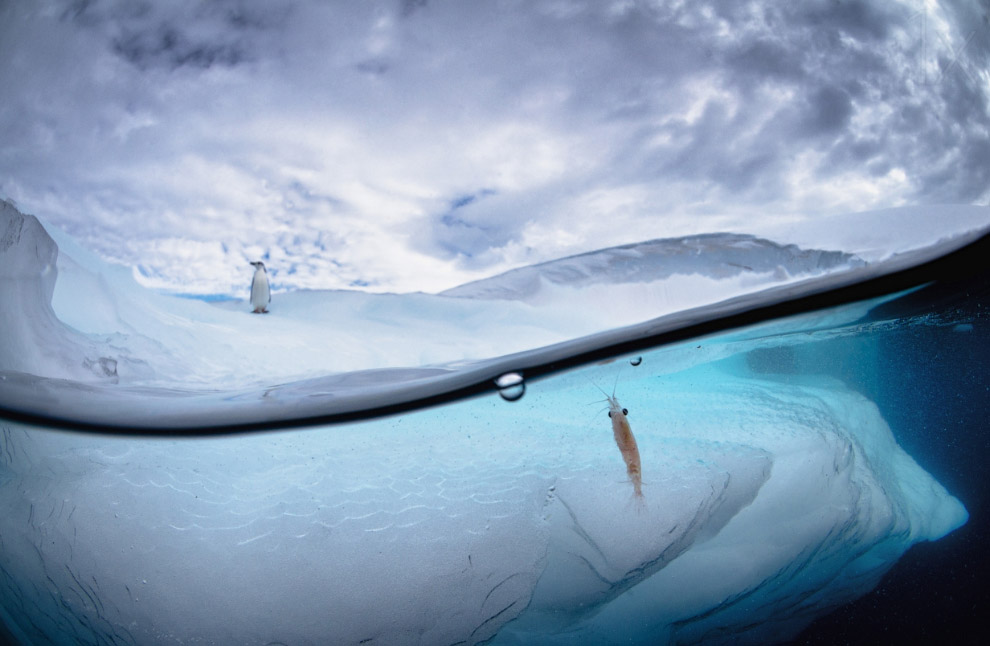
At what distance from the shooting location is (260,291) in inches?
121

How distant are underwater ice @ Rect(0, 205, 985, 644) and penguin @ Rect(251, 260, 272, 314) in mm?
123

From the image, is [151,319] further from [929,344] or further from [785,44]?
[929,344]

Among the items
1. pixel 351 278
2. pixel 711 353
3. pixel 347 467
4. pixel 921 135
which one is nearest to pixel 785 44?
pixel 921 135

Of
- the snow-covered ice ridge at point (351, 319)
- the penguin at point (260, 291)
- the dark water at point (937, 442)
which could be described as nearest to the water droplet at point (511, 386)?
the snow-covered ice ridge at point (351, 319)

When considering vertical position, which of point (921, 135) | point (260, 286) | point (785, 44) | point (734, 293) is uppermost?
point (785, 44)

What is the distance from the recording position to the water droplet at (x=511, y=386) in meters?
3.31

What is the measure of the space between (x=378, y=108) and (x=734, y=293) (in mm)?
2860

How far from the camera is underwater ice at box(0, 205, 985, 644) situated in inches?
110

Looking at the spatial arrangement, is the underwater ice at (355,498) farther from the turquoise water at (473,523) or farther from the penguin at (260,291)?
the penguin at (260,291)

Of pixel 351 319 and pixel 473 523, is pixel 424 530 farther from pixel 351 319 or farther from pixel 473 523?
pixel 351 319

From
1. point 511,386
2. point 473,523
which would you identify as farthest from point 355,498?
point 511,386

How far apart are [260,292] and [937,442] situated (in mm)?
15174

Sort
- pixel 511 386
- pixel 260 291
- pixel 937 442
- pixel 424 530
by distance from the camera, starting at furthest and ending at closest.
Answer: pixel 937 442 < pixel 511 386 < pixel 424 530 < pixel 260 291

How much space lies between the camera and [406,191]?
8.58ft
